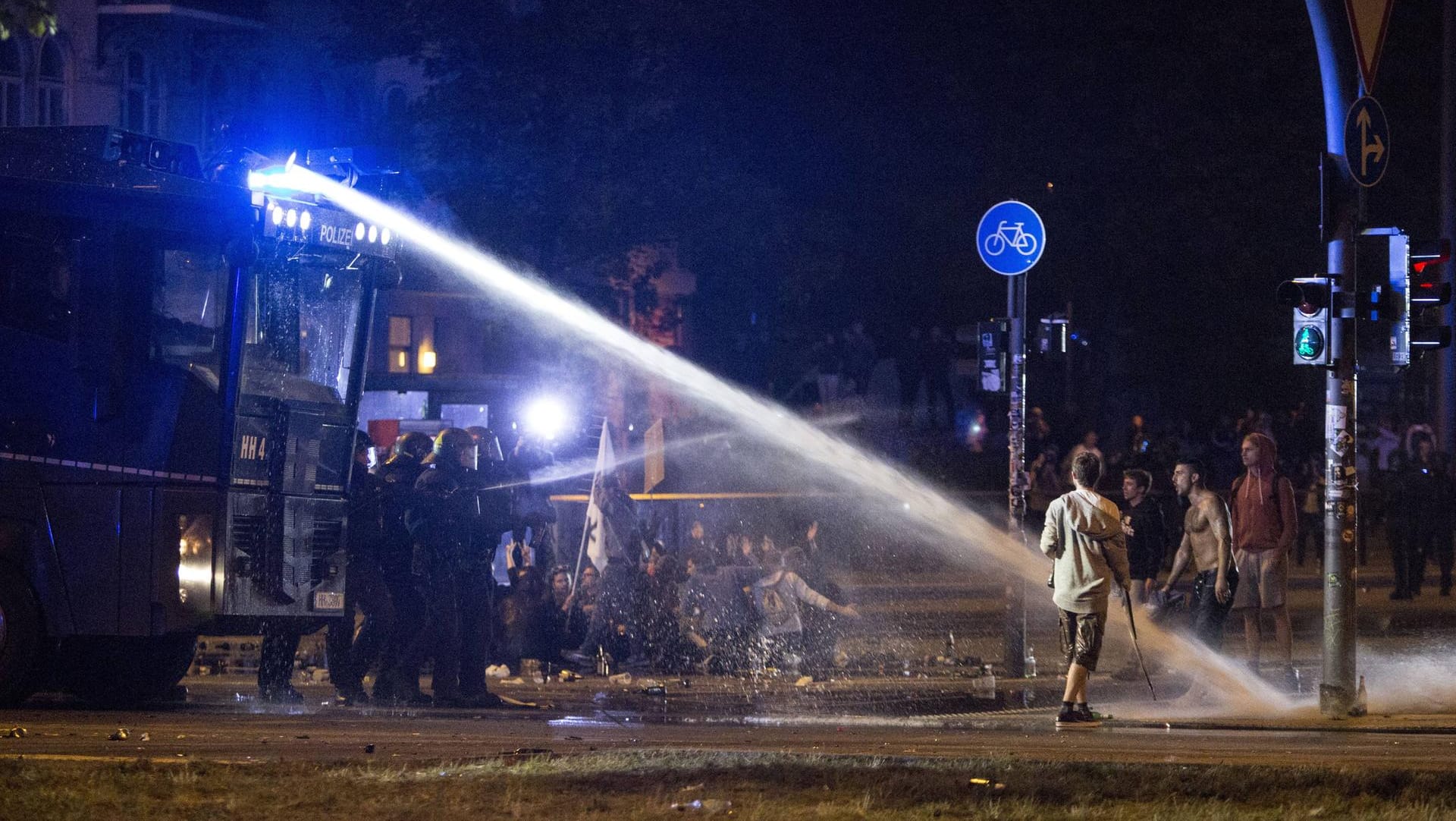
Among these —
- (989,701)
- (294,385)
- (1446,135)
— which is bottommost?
(989,701)

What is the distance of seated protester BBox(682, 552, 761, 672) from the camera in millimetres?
13977

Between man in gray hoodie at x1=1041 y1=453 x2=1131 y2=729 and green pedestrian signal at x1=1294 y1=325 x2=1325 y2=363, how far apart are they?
1664 mm

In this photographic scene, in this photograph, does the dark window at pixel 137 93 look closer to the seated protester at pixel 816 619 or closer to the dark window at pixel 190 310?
the seated protester at pixel 816 619

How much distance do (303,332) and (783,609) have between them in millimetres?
4888

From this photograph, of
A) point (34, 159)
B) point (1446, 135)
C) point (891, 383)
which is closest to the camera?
point (34, 159)

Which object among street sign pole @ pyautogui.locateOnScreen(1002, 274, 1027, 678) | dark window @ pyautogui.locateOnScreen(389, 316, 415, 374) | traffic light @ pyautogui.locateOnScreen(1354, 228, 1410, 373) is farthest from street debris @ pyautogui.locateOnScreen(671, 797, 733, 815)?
dark window @ pyautogui.locateOnScreen(389, 316, 415, 374)

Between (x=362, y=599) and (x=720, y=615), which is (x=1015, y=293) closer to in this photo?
(x=720, y=615)

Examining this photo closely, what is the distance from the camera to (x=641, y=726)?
1063cm

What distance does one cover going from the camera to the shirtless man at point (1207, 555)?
40.1ft

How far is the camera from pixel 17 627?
33.3 feet

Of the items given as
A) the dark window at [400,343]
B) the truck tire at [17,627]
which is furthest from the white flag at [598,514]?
the dark window at [400,343]

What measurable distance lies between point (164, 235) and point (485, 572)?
3.22 meters

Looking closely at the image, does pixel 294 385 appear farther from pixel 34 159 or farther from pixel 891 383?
pixel 891 383

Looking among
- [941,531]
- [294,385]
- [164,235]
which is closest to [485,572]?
[294,385]
